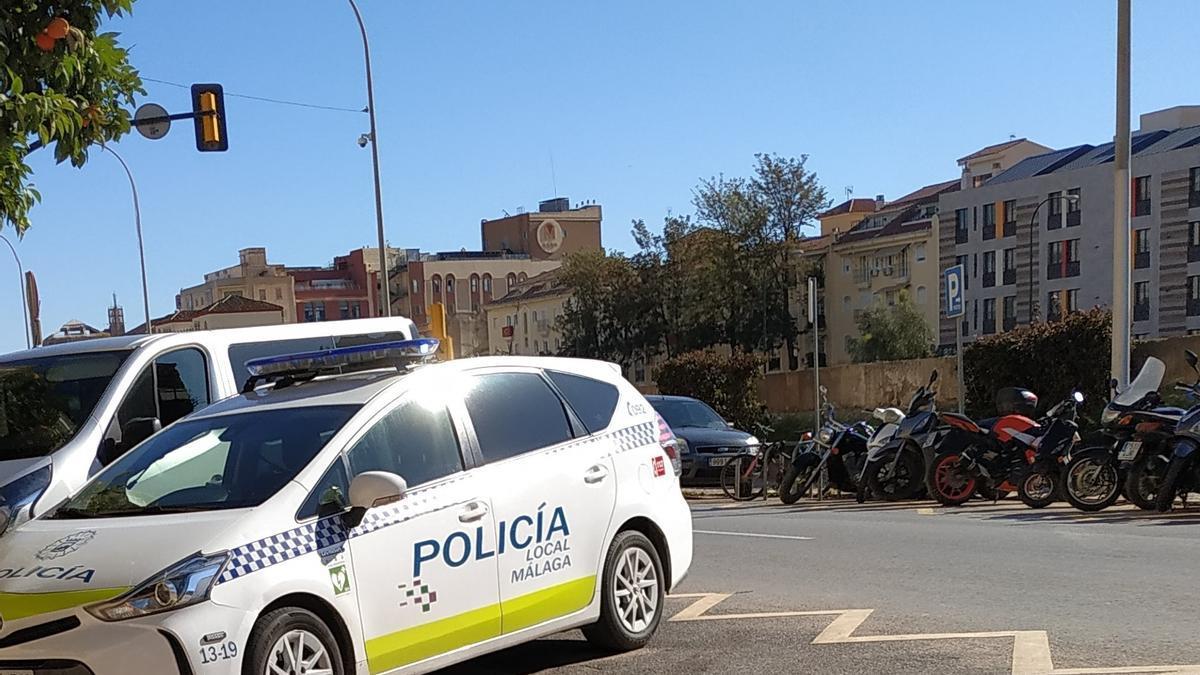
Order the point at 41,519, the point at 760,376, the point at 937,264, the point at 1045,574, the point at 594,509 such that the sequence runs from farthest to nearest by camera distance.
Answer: the point at 937,264
the point at 760,376
the point at 1045,574
the point at 594,509
the point at 41,519

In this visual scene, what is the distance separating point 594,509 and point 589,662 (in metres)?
0.85

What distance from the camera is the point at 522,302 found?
316ft

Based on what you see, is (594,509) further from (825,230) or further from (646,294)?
(825,230)

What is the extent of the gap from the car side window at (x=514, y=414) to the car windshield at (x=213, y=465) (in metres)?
0.76

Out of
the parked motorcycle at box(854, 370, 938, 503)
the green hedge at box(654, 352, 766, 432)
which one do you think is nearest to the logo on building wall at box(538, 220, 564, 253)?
the green hedge at box(654, 352, 766, 432)

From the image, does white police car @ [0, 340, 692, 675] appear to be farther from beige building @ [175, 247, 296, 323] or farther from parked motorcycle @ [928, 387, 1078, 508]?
beige building @ [175, 247, 296, 323]

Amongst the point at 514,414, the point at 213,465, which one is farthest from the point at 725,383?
the point at 213,465

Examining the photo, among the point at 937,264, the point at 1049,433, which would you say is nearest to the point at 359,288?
the point at 937,264

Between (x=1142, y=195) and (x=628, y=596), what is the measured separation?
71205 mm

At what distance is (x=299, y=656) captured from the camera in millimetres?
5301

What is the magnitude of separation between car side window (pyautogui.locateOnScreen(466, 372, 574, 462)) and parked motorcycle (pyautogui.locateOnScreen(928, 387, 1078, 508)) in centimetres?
902

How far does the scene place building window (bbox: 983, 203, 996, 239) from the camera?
7894cm

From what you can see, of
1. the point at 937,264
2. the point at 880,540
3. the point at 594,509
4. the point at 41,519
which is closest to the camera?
the point at 41,519

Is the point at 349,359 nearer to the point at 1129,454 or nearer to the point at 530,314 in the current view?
the point at 1129,454
